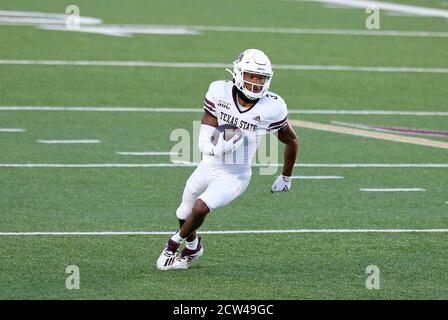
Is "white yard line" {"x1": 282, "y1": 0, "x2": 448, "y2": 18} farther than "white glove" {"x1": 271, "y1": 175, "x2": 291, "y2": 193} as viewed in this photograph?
Yes

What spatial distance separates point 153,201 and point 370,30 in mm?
13611

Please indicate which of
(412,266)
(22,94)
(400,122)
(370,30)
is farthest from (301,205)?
(370,30)

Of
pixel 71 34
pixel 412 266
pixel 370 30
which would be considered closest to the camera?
pixel 412 266

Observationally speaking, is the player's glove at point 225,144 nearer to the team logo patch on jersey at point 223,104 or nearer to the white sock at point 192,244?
the team logo patch on jersey at point 223,104

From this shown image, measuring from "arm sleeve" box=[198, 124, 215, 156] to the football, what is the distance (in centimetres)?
3

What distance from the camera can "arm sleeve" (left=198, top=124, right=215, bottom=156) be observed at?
844cm

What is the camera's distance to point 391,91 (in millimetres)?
17828

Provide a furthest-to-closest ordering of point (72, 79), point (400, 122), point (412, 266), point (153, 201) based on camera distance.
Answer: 1. point (72, 79)
2. point (400, 122)
3. point (153, 201)
4. point (412, 266)

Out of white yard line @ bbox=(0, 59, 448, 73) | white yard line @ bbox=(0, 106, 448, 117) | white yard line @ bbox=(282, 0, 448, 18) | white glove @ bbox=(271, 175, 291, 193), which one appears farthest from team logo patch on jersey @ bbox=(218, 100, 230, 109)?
white yard line @ bbox=(282, 0, 448, 18)

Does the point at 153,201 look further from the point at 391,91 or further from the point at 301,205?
the point at 391,91

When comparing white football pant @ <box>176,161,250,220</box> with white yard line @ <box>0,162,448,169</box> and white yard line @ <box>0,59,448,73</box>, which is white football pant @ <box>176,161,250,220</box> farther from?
white yard line @ <box>0,59,448,73</box>

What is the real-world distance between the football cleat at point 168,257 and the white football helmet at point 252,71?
124 cm

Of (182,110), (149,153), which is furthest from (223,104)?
(182,110)

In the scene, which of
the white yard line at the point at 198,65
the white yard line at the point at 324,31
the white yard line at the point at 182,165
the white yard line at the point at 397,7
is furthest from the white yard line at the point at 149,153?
the white yard line at the point at 397,7
